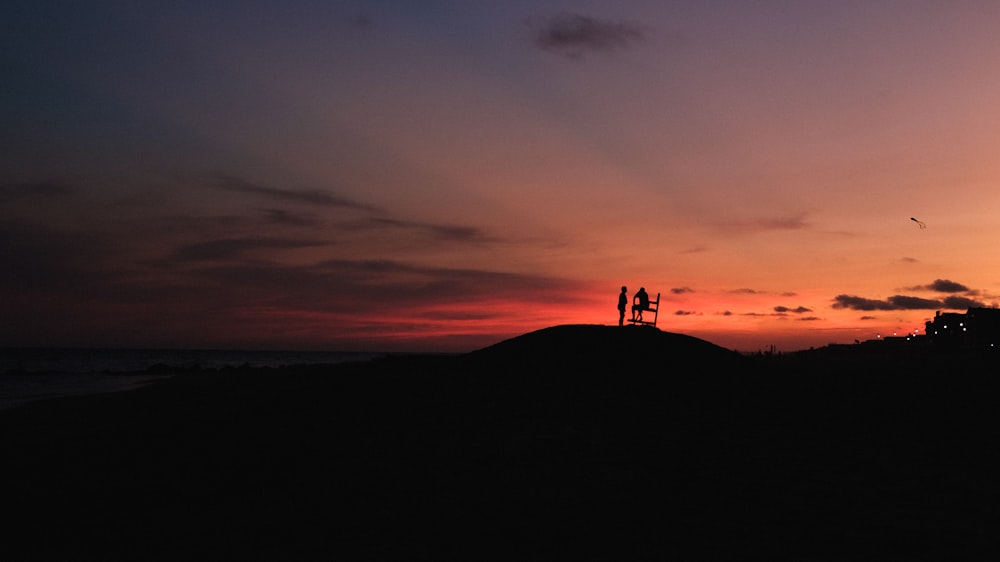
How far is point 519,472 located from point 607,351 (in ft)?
51.9

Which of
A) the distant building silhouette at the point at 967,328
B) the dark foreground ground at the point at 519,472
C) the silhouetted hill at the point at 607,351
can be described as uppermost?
the distant building silhouette at the point at 967,328

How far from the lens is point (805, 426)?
18797 millimetres

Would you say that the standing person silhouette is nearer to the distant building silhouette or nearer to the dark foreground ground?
the dark foreground ground

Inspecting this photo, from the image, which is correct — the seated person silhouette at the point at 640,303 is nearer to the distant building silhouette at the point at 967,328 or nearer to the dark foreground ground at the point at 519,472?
the dark foreground ground at the point at 519,472

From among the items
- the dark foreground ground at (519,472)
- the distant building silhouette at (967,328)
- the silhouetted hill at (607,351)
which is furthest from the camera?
the distant building silhouette at (967,328)

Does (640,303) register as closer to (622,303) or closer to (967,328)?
(622,303)

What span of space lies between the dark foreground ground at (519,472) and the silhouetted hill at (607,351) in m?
1.16

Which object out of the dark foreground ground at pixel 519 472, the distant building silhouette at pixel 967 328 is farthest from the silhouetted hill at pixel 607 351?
the distant building silhouette at pixel 967 328

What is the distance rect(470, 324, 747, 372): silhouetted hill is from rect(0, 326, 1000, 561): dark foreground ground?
3.82 feet

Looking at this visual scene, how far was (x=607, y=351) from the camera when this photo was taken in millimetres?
28875

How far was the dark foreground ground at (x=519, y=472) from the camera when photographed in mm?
9859

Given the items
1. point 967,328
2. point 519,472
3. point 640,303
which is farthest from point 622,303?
point 967,328

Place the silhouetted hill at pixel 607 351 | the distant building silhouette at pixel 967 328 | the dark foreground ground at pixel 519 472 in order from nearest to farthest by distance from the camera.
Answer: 1. the dark foreground ground at pixel 519 472
2. the silhouetted hill at pixel 607 351
3. the distant building silhouette at pixel 967 328

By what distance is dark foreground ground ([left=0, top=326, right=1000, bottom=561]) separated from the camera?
388 inches
